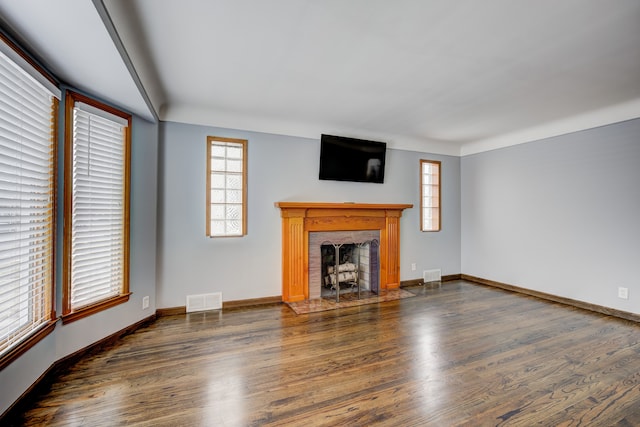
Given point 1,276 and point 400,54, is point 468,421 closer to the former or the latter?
point 400,54

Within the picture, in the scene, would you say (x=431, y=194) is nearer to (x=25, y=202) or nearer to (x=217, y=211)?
(x=217, y=211)

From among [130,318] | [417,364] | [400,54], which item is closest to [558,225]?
[417,364]

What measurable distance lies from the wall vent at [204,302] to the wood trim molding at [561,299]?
432 centimetres

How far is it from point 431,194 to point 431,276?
4.80ft

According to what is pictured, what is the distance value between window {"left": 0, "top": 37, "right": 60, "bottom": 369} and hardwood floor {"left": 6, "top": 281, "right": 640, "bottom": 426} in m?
0.54

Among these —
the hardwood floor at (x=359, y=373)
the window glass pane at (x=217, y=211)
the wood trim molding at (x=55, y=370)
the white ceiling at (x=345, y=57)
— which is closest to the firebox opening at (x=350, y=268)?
the hardwood floor at (x=359, y=373)

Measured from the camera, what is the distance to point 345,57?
240cm

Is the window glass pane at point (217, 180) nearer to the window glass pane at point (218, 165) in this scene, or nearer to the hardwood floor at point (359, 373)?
the window glass pane at point (218, 165)

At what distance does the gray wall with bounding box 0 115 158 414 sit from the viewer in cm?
229

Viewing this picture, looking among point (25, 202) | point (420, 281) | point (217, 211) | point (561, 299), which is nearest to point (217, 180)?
point (217, 211)

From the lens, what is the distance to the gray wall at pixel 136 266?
2.29 meters

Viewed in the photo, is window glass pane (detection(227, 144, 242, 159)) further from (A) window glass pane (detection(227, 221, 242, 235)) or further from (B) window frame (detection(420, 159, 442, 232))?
(B) window frame (detection(420, 159, 442, 232))

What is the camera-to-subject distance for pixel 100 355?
2508 mm

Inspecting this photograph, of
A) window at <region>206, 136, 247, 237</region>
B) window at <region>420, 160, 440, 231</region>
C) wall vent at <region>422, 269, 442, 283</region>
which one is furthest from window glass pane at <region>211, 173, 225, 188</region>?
wall vent at <region>422, 269, 442, 283</region>
